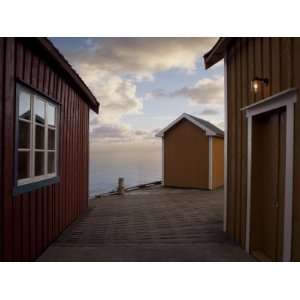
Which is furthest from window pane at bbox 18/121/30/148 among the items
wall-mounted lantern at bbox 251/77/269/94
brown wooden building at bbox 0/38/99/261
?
wall-mounted lantern at bbox 251/77/269/94

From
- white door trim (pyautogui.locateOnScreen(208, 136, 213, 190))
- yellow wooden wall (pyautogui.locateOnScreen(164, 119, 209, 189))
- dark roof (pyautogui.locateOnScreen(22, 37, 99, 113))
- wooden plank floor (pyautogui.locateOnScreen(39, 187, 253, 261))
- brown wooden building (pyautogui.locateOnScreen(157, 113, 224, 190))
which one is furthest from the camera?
yellow wooden wall (pyautogui.locateOnScreen(164, 119, 209, 189))

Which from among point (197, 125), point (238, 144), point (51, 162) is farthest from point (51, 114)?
point (197, 125)

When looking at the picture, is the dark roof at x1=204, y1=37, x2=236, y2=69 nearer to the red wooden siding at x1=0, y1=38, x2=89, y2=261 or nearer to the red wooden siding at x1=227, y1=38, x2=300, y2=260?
the red wooden siding at x1=227, y1=38, x2=300, y2=260

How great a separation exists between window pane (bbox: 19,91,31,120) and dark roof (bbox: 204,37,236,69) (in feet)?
10.7

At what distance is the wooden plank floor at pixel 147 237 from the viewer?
3.44 meters

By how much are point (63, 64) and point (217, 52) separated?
285 centimetres

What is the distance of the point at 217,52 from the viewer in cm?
456

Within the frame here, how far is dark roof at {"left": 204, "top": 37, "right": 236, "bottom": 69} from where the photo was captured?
13.5ft

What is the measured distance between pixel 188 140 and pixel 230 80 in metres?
6.78

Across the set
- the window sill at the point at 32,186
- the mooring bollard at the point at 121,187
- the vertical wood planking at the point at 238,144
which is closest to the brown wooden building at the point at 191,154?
the mooring bollard at the point at 121,187
